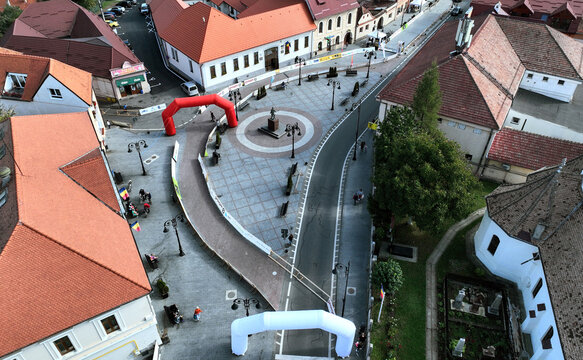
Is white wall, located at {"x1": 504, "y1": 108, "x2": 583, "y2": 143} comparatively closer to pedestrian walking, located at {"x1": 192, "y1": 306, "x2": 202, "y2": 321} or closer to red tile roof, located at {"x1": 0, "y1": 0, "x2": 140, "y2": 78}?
pedestrian walking, located at {"x1": 192, "y1": 306, "x2": 202, "y2": 321}

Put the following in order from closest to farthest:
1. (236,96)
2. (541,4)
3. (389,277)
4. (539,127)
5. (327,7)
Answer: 1. (389,277)
2. (539,127)
3. (236,96)
4. (327,7)
5. (541,4)

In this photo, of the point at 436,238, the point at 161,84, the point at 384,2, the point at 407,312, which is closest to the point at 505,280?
the point at 436,238

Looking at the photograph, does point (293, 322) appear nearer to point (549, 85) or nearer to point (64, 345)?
point (64, 345)

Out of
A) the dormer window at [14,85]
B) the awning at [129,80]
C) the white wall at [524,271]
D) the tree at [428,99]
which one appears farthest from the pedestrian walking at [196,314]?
the awning at [129,80]

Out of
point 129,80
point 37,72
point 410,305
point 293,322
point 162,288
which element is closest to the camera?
point 293,322

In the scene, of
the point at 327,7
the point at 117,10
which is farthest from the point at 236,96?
the point at 117,10

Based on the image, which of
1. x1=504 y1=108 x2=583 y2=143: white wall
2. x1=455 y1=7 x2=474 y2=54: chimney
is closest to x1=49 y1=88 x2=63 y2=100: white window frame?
x1=455 y1=7 x2=474 y2=54: chimney
